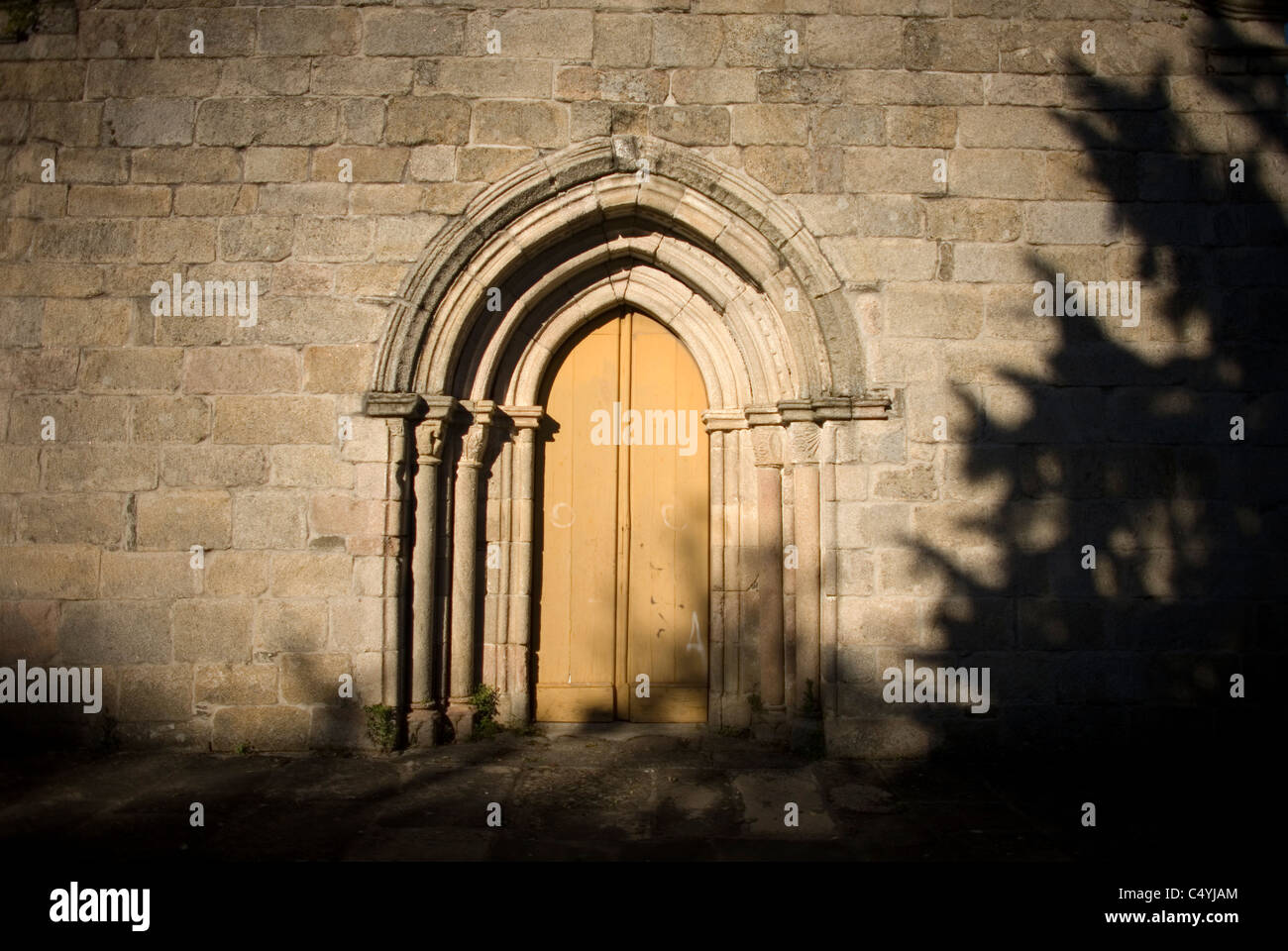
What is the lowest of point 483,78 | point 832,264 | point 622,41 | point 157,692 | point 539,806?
point 539,806

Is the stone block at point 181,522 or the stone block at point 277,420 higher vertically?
the stone block at point 277,420

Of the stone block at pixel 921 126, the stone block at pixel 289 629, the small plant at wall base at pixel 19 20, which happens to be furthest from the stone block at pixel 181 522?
the stone block at pixel 921 126

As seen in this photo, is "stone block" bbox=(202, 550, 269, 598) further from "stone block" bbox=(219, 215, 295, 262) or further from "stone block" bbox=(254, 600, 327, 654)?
"stone block" bbox=(219, 215, 295, 262)

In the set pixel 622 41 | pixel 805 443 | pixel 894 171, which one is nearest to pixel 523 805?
pixel 805 443

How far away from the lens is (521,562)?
467 cm

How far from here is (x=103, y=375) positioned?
4.36m

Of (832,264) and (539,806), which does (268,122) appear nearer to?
(832,264)

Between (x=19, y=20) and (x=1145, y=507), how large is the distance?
6475 millimetres

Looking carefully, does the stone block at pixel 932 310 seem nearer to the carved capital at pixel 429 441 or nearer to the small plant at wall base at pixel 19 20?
the carved capital at pixel 429 441

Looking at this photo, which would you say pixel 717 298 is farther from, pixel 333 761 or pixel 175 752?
pixel 175 752

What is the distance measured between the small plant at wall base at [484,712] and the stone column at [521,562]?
0.10m

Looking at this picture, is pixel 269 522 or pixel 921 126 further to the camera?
pixel 921 126

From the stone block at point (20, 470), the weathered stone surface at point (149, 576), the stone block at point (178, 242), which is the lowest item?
the weathered stone surface at point (149, 576)

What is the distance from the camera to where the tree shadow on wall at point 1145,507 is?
422 cm
